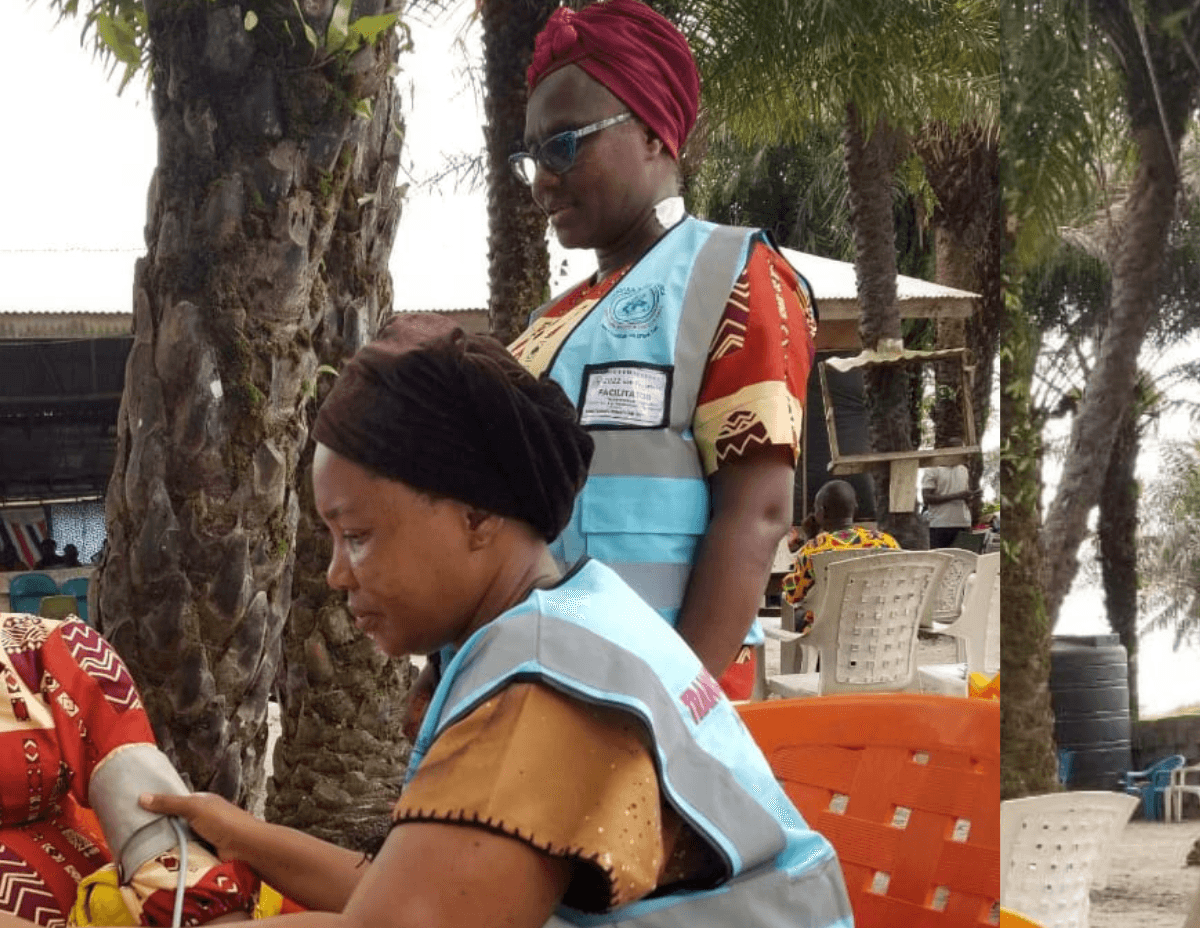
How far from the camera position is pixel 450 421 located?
1.01 meters

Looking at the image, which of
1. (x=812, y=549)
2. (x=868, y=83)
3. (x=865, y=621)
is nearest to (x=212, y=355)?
(x=865, y=621)

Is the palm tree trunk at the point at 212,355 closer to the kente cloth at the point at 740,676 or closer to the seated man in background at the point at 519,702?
the kente cloth at the point at 740,676

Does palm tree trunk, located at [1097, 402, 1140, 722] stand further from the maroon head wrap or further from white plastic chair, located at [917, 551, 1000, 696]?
white plastic chair, located at [917, 551, 1000, 696]

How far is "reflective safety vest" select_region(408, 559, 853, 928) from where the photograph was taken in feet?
3.01

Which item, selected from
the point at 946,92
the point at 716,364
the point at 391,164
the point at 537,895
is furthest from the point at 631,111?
the point at 946,92

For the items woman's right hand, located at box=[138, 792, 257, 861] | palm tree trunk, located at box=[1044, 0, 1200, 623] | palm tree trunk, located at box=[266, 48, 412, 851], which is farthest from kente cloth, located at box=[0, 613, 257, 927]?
palm tree trunk, located at box=[266, 48, 412, 851]

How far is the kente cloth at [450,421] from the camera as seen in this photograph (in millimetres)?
1007

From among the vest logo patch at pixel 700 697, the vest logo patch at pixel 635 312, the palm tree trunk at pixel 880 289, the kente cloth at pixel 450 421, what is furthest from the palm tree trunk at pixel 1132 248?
the palm tree trunk at pixel 880 289

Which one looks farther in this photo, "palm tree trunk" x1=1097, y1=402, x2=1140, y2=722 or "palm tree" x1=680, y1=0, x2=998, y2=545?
"palm tree" x1=680, y1=0, x2=998, y2=545

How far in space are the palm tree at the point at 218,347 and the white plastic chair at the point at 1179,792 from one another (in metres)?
1.61

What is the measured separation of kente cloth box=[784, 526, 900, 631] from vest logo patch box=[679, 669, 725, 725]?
520 cm

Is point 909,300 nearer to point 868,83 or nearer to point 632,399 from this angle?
point 868,83

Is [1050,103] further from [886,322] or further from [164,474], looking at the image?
[886,322]

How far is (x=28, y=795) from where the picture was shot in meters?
1.45
